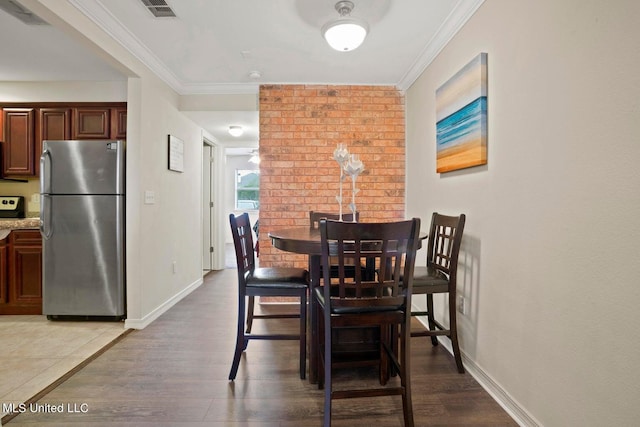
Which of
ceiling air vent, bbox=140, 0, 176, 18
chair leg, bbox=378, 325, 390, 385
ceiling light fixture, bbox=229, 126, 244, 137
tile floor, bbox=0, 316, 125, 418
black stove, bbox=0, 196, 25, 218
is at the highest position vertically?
ceiling air vent, bbox=140, 0, 176, 18

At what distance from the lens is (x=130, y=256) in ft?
9.30

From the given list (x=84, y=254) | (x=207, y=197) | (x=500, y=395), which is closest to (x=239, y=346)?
(x=500, y=395)

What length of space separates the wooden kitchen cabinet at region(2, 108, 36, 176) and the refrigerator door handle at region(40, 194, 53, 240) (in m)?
0.67

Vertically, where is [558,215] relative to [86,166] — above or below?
below

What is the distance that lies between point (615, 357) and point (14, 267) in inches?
174

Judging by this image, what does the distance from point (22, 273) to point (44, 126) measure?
1.45 metres

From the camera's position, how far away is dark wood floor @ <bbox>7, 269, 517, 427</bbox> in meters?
1.61

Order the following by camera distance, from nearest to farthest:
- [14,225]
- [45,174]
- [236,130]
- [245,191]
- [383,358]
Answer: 1. [383,358]
2. [45,174]
3. [14,225]
4. [236,130]
5. [245,191]

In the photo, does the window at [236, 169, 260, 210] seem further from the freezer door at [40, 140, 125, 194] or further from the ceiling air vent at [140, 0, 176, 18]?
the ceiling air vent at [140, 0, 176, 18]

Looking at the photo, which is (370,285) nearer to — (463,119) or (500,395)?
(500,395)

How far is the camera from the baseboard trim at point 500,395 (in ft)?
5.02

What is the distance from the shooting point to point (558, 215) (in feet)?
4.44

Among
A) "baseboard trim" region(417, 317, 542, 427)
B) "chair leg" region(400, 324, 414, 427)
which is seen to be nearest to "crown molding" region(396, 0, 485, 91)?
"chair leg" region(400, 324, 414, 427)

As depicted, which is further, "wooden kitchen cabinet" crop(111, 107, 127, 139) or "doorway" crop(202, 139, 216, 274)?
"doorway" crop(202, 139, 216, 274)
